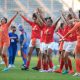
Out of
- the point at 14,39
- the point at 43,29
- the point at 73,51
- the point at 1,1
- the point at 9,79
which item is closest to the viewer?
the point at 9,79

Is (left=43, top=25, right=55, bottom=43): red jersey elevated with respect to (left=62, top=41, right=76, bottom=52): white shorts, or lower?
elevated

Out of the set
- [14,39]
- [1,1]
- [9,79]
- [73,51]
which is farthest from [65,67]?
[1,1]

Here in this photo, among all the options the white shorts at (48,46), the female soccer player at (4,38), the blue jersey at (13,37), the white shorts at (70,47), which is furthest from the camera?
the blue jersey at (13,37)

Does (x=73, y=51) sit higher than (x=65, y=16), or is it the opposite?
(x=65, y=16)

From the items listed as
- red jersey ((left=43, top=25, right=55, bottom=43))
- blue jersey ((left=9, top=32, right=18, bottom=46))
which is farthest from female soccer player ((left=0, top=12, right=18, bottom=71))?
blue jersey ((left=9, top=32, right=18, bottom=46))

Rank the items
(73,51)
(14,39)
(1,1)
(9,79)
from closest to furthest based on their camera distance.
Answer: (9,79)
(73,51)
(14,39)
(1,1)

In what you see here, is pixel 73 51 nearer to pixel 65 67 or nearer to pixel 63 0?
pixel 65 67

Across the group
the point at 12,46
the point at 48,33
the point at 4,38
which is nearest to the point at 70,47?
the point at 48,33

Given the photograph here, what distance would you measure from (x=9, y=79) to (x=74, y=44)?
306 cm

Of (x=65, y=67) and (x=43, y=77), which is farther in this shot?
(x=65, y=67)

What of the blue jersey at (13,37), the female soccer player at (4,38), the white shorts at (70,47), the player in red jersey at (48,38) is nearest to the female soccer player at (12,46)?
the blue jersey at (13,37)

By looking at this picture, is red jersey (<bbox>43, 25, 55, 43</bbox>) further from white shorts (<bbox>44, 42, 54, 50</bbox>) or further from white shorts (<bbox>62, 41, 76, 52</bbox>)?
white shorts (<bbox>62, 41, 76, 52</bbox>)

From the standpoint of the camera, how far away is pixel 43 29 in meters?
17.8

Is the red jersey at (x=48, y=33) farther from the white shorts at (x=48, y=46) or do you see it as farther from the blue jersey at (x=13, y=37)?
the blue jersey at (x=13, y=37)
